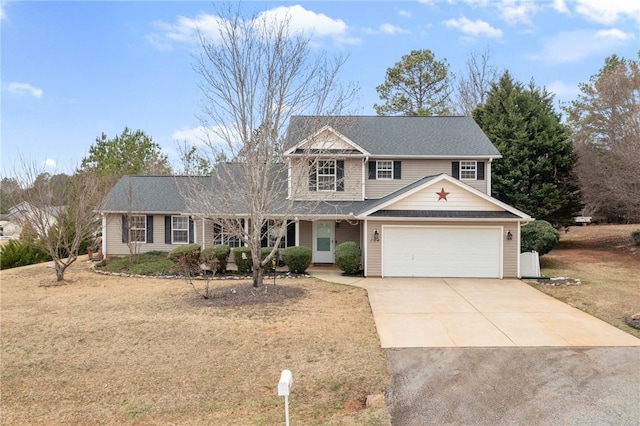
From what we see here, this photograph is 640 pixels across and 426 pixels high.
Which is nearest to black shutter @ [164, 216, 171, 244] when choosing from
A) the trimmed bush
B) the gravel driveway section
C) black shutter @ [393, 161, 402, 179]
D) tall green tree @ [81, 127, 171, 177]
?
the trimmed bush

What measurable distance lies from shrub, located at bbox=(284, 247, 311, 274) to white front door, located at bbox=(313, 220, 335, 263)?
2458 mm

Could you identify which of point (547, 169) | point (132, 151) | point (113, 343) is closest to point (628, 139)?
point (547, 169)

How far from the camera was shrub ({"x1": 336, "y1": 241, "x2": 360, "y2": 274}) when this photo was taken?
616 inches

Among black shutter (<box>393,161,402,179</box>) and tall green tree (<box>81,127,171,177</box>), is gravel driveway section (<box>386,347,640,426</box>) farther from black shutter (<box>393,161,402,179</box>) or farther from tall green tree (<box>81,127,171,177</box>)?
tall green tree (<box>81,127,171,177</box>)

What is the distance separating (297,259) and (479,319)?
25.1 ft

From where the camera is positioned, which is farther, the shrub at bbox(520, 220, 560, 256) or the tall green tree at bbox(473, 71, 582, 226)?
the tall green tree at bbox(473, 71, 582, 226)

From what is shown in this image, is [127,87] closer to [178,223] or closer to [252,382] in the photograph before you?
[178,223]

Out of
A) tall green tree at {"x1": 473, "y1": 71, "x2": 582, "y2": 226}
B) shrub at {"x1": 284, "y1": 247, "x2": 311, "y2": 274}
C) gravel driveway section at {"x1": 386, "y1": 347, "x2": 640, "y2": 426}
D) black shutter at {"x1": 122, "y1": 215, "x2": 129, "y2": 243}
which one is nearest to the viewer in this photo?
gravel driveway section at {"x1": 386, "y1": 347, "x2": 640, "y2": 426}

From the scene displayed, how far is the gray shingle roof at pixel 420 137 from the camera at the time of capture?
1850 cm

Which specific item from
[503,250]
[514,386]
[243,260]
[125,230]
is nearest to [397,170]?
[503,250]

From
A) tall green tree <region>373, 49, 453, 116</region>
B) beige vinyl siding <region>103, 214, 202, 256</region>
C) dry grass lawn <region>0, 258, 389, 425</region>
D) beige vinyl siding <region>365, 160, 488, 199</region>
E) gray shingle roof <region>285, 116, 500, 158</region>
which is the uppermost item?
tall green tree <region>373, 49, 453, 116</region>

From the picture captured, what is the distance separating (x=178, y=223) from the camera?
2036 cm

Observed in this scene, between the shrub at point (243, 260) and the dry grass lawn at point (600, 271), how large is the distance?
1004 cm

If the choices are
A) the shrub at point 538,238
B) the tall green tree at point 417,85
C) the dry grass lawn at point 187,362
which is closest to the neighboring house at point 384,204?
the shrub at point 538,238
